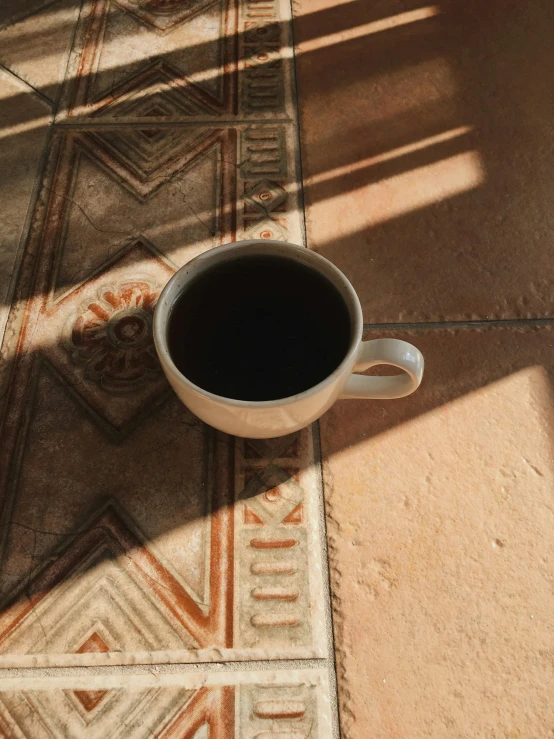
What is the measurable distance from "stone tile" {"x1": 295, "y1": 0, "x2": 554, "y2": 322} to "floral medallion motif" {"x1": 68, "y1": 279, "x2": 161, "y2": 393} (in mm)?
261

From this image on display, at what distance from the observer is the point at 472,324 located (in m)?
0.75

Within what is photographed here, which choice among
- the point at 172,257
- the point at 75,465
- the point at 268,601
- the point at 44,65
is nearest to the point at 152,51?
the point at 44,65

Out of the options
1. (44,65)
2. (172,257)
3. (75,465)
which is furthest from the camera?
(44,65)

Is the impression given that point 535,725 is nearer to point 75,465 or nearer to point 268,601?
point 268,601

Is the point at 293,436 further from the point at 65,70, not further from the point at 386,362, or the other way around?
the point at 65,70

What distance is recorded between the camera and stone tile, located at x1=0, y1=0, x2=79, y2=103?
Answer: 958 mm

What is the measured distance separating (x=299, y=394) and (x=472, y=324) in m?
0.37

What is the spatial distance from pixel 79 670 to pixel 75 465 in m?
0.21

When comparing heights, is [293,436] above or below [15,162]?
below

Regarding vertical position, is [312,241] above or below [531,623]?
above

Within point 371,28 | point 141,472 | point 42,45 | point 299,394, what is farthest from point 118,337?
point 371,28

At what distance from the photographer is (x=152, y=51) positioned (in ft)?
3.26

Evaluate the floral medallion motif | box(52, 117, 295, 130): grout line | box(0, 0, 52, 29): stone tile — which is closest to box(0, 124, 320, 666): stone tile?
the floral medallion motif

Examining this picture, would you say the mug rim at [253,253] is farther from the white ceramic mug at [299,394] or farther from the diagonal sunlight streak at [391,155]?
the diagonal sunlight streak at [391,155]
